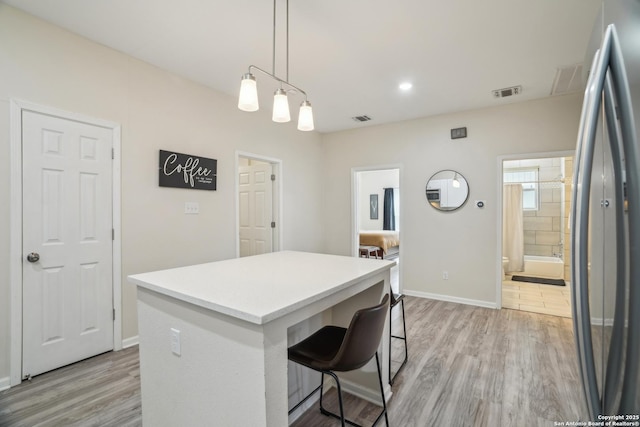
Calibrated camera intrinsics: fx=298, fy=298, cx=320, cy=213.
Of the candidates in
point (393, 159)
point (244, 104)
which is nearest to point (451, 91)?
point (393, 159)

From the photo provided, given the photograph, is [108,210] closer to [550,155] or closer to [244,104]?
[244,104]

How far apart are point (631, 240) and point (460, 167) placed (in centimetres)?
394

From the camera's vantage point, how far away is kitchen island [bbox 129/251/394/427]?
1122 mm

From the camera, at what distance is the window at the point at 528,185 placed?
594cm

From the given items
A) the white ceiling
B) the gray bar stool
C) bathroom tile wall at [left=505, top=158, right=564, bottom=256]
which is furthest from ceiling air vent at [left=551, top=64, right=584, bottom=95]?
the gray bar stool

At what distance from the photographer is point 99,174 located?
2588 millimetres

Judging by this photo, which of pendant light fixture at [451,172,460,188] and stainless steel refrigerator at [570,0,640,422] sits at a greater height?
pendant light fixture at [451,172,460,188]

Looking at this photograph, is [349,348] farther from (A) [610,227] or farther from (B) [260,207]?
(B) [260,207]

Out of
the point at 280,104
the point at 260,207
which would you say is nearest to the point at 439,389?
the point at 280,104

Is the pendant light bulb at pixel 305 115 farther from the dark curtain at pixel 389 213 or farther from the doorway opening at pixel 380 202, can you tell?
the dark curtain at pixel 389 213

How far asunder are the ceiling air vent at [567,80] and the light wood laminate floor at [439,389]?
266 centimetres

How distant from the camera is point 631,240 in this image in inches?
22.0

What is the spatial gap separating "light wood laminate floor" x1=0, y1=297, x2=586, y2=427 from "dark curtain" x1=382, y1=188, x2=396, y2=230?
631cm

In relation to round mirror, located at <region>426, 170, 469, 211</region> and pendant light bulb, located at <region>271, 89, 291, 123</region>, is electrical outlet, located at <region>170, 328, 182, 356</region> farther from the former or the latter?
round mirror, located at <region>426, 170, 469, 211</region>
